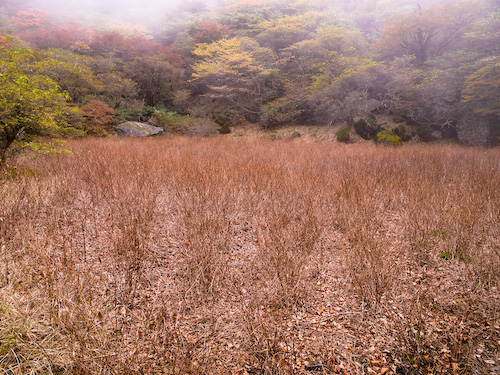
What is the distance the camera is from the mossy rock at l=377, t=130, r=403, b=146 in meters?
10.7

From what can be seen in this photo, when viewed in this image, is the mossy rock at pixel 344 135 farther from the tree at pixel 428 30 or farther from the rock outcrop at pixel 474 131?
the tree at pixel 428 30

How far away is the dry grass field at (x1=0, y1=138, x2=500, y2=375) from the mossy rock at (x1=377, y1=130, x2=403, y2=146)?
303 inches

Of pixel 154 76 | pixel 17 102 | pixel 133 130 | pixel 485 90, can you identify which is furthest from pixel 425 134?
pixel 154 76

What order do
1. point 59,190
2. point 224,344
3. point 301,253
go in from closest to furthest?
1. point 224,344
2. point 301,253
3. point 59,190

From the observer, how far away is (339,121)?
1366 centimetres

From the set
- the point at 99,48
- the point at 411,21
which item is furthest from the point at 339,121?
the point at 99,48

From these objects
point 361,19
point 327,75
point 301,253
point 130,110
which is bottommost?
point 130,110

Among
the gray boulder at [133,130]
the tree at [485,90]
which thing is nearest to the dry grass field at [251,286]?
the tree at [485,90]

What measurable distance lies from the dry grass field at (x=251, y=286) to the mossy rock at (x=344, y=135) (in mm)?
8475

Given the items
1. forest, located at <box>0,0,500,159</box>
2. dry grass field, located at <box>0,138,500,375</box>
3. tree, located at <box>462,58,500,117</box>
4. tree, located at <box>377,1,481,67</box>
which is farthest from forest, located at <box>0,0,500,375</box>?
tree, located at <box>377,1,481,67</box>

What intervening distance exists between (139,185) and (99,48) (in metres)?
18.3

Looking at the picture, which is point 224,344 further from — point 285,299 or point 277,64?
point 277,64

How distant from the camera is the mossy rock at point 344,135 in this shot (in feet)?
38.8

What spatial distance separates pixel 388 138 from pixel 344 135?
6.26 feet
